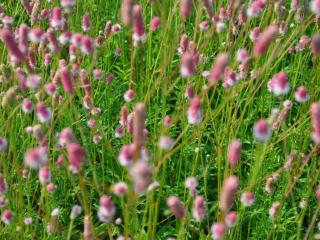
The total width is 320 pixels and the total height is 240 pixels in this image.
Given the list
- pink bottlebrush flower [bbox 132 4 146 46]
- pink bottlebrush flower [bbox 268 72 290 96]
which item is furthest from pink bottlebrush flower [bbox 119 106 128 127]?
pink bottlebrush flower [bbox 268 72 290 96]

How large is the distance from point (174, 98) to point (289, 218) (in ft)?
2.27

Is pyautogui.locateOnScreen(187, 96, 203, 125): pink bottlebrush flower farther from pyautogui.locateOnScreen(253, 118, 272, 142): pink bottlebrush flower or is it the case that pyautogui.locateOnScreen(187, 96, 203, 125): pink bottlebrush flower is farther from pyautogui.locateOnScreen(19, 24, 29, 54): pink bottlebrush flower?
pyautogui.locateOnScreen(19, 24, 29, 54): pink bottlebrush flower

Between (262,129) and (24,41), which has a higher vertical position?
(24,41)

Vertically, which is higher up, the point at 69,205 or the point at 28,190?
the point at 28,190

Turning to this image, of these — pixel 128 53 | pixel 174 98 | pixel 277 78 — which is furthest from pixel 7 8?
pixel 277 78

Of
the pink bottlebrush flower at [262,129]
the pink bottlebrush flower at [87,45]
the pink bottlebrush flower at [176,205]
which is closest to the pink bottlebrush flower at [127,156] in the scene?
the pink bottlebrush flower at [176,205]

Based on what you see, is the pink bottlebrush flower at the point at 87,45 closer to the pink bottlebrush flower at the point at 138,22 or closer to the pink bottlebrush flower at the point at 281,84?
the pink bottlebrush flower at the point at 138,22

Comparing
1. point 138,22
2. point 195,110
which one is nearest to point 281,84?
point 195,110

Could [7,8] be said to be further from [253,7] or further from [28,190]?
[253,7]

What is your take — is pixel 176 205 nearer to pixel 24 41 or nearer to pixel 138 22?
pixel 138 22

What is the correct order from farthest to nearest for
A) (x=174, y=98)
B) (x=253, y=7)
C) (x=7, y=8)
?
(x=7, y=8) → (x=174, y=98) → (x=253, y=7)

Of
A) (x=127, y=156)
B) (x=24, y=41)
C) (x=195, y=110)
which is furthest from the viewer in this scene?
(x=24, y=41)

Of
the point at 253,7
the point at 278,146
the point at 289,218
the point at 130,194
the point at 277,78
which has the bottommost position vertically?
the point at 289,218

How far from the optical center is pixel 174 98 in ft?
7.24
